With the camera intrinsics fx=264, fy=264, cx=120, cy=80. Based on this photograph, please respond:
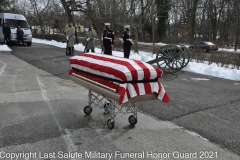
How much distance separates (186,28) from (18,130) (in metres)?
39.3

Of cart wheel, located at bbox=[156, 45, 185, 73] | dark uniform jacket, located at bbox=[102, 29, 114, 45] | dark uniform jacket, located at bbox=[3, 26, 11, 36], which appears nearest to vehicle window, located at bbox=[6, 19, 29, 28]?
dark uniform jacket, located at bbox=[3, 26, 11, 36]

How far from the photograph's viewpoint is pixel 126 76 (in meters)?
4.03

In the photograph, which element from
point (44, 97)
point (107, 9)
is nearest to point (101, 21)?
point (107, 9)

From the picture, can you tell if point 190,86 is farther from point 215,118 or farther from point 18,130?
point 18,130

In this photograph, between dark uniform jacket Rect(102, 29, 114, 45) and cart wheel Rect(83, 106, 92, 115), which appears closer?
cart wheel Rect(83, 106, 92, 115)

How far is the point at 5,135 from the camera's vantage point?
4.33 meters

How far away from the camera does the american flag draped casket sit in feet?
13.3

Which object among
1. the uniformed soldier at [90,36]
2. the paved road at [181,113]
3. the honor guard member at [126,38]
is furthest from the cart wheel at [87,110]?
the uniformed soldier at [90,36]

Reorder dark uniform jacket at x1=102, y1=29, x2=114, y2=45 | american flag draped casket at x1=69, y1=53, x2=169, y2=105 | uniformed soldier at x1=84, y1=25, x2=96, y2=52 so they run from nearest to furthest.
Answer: american flag draped casket at x1=69, y1=53, x2=169, y2=105 → dark uniform jacket at x1=102, y1=29, x2=114, y2=45 → uniformed soldier at x1=84, y1=25, x2=96, y2=52

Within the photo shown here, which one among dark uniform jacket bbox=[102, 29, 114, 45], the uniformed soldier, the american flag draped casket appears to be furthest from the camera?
the uniformed soldier

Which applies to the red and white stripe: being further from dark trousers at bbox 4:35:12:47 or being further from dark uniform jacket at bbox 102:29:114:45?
dark trousers at bbox 4:35:12:47

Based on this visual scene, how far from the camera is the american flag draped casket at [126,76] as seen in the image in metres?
4.07

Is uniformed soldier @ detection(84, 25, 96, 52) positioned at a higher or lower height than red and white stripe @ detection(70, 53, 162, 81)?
higher

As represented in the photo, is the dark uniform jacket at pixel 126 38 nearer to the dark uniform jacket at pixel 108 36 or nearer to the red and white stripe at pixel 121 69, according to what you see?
the dark uniform jacket at pixel 108 36
